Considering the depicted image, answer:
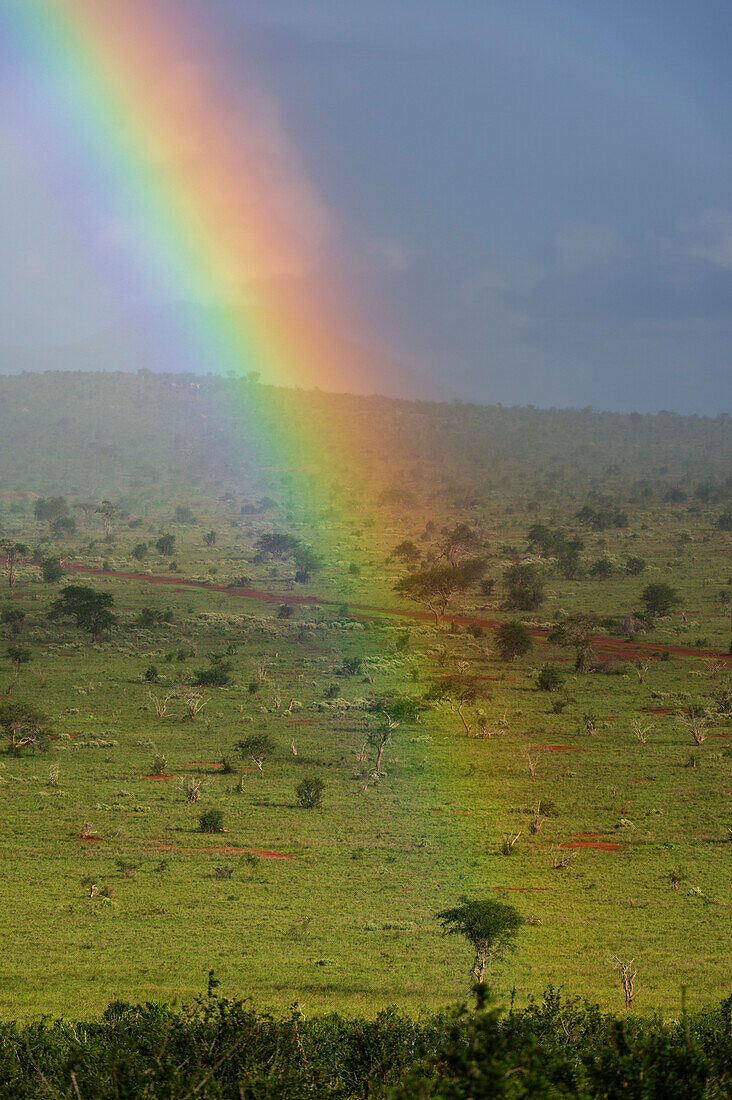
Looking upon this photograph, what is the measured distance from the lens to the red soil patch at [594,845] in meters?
38.5

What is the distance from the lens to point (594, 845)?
38.9 metres

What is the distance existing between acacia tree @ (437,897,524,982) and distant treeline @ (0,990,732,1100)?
4.44 metres

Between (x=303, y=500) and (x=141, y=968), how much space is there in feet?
557

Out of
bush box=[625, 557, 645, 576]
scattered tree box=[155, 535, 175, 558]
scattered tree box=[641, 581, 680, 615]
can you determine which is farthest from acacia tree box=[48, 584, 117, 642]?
bush box=[625, 557, 645, 576]

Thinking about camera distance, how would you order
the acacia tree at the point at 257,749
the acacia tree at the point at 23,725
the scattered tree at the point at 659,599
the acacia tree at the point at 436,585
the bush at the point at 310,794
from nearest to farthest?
1. the bush at the point at 310,794
2. the acacia tree at the point at 257,749
3. the acacia tree at the point at 23,725
4. the acacia tree at the point at 436,585
5. the scattered tree at the point at 659,599

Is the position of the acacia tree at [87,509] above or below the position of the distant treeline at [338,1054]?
above

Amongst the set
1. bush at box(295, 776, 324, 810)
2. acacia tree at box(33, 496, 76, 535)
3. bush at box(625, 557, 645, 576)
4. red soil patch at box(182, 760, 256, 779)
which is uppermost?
acacia tree at box(33, 496, 76, 535)

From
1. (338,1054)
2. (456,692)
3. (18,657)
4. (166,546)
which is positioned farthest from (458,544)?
(338,1054)

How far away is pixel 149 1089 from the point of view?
16.4 m

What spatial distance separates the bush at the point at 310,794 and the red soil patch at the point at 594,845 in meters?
11.5

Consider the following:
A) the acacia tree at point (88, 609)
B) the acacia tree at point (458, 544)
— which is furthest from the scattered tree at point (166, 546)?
the acacia tree at point (88, 609)

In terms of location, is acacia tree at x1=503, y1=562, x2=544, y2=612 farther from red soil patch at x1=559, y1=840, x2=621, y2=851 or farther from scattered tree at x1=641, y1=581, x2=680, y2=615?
red soil patch at x1=559, y1=840, x2=621, y2=851

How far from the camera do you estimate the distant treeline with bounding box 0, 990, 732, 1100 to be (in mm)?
15453

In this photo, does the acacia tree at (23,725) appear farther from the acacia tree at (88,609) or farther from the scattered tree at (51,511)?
the scattered tree at (51,511)
